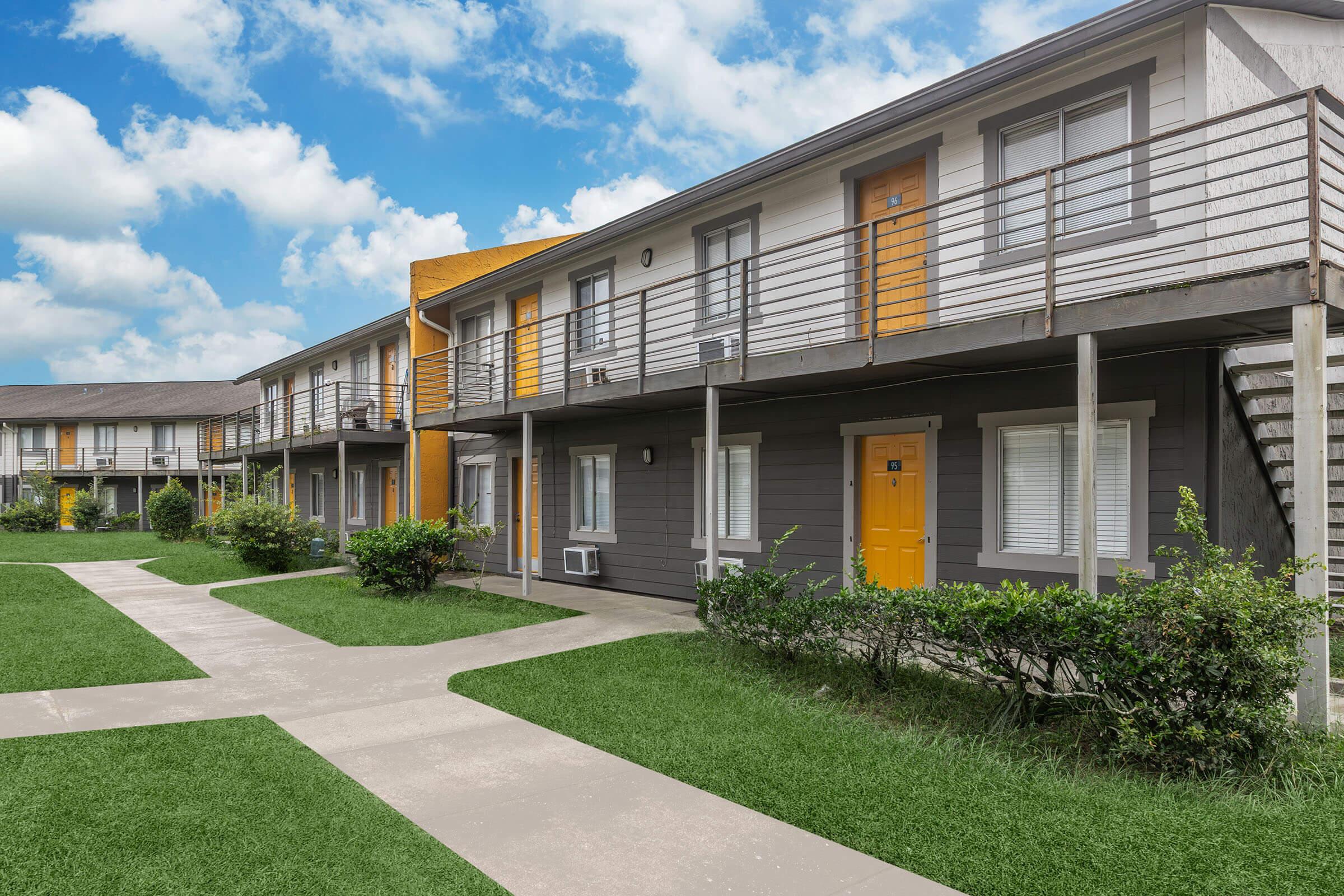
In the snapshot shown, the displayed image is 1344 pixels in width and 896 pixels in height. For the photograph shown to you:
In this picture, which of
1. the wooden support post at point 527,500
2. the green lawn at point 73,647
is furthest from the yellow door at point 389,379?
the green lawn at point 73,647

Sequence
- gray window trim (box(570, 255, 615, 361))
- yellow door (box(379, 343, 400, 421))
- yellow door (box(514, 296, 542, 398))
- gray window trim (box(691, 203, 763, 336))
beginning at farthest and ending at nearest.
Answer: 1. yellow door (box(379, 343, 400, 421))
2. yellow door (box(514, 296, 542, 398))
3. gray window trim (box(570, 255, 615, 361))
4. gray window trim (box(691, 203, 763, 336))

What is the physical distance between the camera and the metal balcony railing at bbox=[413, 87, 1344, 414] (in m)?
6.28

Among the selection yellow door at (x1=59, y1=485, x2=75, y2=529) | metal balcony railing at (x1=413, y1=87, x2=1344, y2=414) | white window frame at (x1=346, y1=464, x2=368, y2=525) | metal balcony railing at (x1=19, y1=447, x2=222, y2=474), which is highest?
metal balcony railing at (x1=413, y1=87, x2=1344, y2=414)

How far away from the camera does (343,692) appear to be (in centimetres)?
734

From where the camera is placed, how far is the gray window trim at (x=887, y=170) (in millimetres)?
9312

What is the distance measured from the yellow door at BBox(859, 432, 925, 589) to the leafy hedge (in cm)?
356

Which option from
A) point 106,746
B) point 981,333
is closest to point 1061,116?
point 981,333

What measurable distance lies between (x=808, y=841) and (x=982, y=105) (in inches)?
309

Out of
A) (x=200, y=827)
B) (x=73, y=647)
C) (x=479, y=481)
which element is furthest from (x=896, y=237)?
(x=479, y=481)

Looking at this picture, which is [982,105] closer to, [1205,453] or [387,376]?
[1205,453]

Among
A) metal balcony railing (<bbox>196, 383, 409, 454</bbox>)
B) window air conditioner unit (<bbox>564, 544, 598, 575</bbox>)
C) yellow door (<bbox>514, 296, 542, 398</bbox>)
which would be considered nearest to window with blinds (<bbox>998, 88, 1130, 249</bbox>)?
window air conditioner unit (<bbox>564, 544, 598, 575</bbox>)

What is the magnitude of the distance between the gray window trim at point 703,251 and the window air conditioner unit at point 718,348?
18cm

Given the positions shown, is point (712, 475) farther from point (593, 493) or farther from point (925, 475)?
point (593, 493)

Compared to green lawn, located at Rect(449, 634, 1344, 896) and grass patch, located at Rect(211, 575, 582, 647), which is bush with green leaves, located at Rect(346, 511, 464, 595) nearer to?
grass patch, located at Rect(211, 575, 582, 647)
